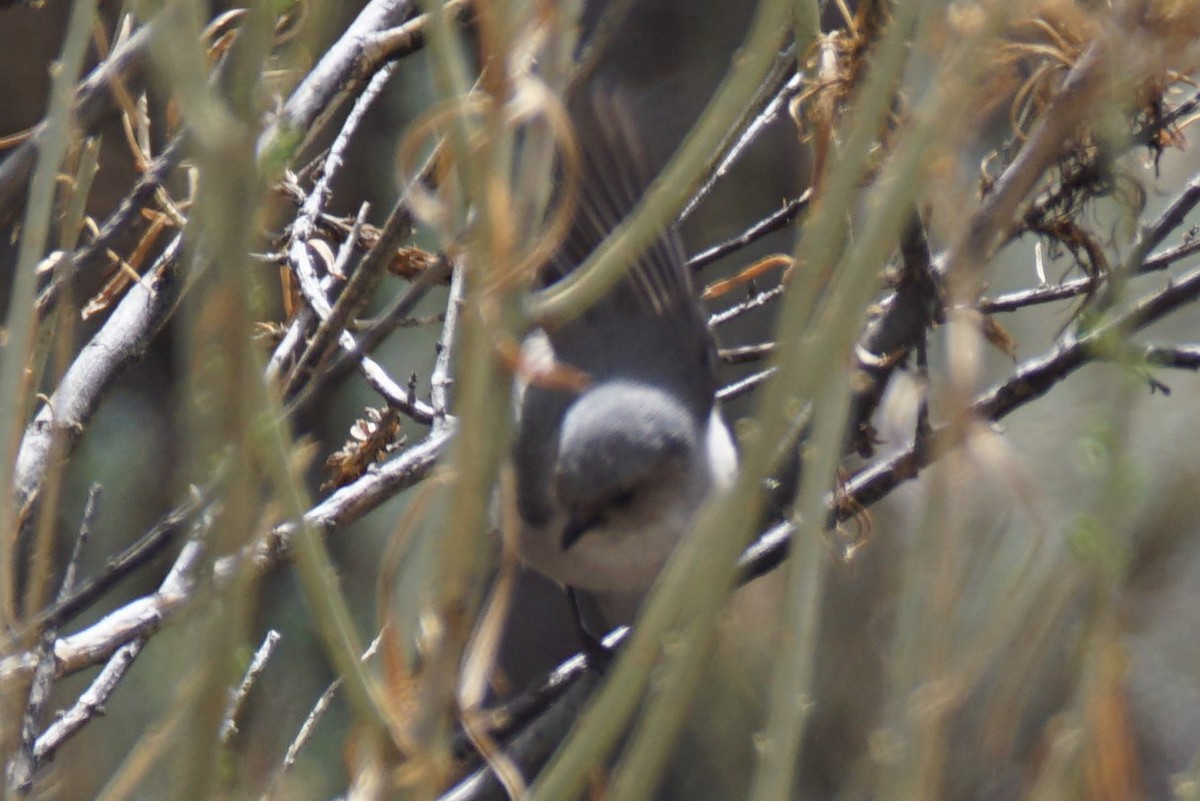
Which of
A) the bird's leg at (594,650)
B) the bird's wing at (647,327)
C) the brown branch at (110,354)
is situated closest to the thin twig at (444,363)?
the bird's wing at (647,327)

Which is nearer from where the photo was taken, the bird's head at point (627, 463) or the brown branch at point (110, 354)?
the brown branch at point (110, 354)

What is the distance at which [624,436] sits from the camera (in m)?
2.51

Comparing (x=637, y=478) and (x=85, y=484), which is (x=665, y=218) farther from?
(x=85, y=484)

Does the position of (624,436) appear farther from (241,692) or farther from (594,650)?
(241,692)


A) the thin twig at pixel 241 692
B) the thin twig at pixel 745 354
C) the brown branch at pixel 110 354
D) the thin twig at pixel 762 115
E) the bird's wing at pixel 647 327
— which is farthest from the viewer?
the bird's wing at pixel 647 327

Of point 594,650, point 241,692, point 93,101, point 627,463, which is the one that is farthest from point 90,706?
point 627,463

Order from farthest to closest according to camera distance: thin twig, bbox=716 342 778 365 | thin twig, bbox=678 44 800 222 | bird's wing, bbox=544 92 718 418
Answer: bird's wing, bbox=544 92 718 418
thin twig, bbox=716 342 778 365
thin twig, bbox=678 44 800 222

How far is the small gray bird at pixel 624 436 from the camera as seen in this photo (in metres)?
2.49

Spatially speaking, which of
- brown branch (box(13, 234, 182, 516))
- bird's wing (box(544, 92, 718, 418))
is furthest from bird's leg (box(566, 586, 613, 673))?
brown branch (box(13, 234, 182, 516))

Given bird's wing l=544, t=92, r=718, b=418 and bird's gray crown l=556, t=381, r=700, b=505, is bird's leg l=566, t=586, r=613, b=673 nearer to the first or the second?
bird's gray crown l=556, t=381, r=700, b=505

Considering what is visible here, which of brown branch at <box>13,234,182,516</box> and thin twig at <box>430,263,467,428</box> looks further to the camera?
thin twig at <box>430,263,467,428</box>

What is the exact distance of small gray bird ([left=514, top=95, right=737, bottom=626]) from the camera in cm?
249

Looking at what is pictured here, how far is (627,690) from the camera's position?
0.85m

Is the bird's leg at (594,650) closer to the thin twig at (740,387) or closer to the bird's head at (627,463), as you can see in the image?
the bird's head at (627,463)
